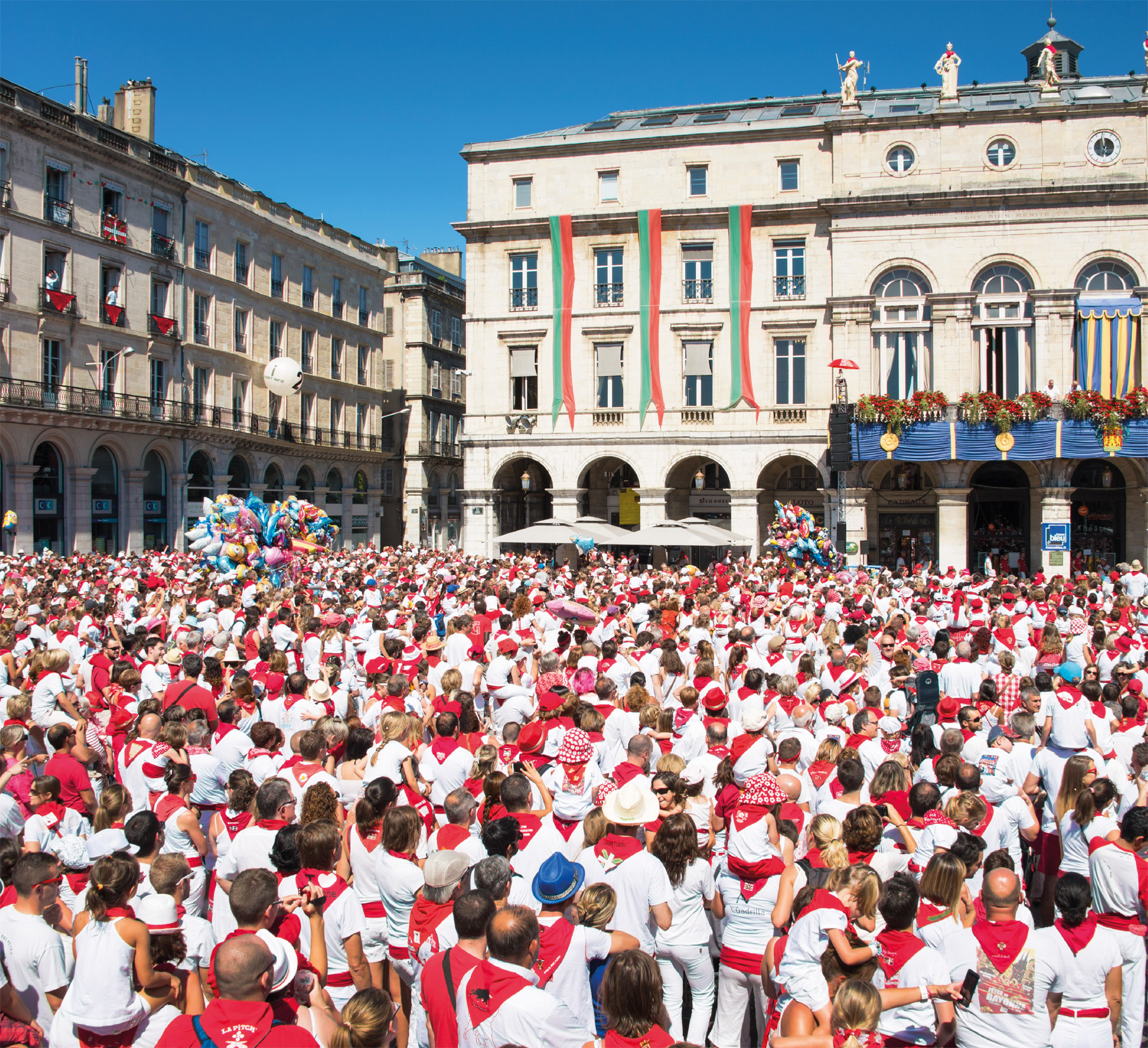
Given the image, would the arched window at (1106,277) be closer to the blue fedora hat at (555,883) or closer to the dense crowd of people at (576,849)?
the dense crowd of people at (576,849)

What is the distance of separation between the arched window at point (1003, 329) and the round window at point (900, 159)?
4500 millimetres

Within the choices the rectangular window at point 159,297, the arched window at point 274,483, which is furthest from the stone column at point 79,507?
the arched window at point 274,483

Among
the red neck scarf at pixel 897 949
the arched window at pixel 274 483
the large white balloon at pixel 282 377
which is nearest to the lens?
the red neck scarf at pixel 897 949

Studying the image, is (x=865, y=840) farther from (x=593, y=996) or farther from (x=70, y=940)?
(x=70, y=940)

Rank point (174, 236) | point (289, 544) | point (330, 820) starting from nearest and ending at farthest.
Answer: point (330, 820)
point (289, 544)
point (174, 236)

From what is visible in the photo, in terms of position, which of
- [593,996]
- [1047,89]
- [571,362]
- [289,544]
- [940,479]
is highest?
[1047,89]

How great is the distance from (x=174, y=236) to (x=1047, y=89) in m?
33.8

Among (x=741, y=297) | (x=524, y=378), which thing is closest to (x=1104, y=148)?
(x=741, y=297)

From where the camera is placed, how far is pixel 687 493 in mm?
36812

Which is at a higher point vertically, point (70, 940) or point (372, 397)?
point (372, 397)

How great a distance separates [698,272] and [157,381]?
22245mm

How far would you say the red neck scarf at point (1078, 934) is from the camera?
4859 millimetres

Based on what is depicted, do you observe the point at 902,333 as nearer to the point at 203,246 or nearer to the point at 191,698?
the point at 191,698

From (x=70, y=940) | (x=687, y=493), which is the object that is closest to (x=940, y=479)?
(x=687, y=493)
